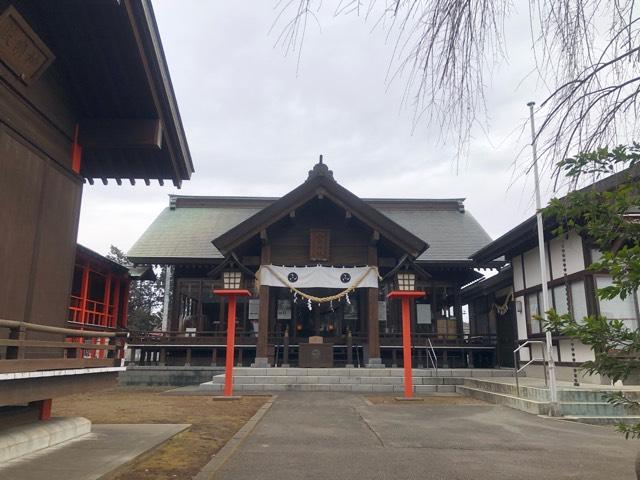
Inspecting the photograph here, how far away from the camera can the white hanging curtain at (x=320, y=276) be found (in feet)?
54.7

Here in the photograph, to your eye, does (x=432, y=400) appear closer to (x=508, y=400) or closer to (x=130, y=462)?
(x=508, y=400)

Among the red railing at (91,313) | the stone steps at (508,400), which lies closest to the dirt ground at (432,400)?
the stone steps at (508,400)

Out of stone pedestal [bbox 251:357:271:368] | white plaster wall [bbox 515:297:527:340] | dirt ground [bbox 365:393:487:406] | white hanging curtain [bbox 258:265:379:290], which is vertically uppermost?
white hanging curtain [bbox 258:265:379:290]

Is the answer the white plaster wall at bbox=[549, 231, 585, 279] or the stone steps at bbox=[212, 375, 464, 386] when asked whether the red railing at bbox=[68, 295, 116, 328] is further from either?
the white plaster wall at bbox=[549, 231, 585, 279]

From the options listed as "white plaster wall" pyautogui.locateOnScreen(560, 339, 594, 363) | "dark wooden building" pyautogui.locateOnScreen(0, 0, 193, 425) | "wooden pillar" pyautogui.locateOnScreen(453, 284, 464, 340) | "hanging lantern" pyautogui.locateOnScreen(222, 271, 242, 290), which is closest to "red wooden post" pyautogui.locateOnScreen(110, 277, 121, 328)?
"hanging lantern" pyautogui.locateOnScreen(222, 271, 242, 290)

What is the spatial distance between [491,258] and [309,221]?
718cm

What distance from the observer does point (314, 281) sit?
16.8 m

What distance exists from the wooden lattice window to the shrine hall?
36 millimetres

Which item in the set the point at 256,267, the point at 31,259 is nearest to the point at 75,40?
the point at 31,259

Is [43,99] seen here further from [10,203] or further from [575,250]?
[575,250]

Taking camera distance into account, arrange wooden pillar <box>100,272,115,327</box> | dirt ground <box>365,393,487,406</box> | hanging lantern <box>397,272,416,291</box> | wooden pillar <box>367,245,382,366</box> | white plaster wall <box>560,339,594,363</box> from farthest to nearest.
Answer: wooden pillar <box>100,272,115,327</box> → wooden pillar <box>367,245,382,366</box> → hanging lantern <box>397,272,416,291</box> → white plaster wall <box>560,339,594,363</box> → dirt ground <box>365,393,487,406</box>

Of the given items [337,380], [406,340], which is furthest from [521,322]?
[337,380]

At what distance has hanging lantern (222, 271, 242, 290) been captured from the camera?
13.4m

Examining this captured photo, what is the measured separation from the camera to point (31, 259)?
19.7 feet
